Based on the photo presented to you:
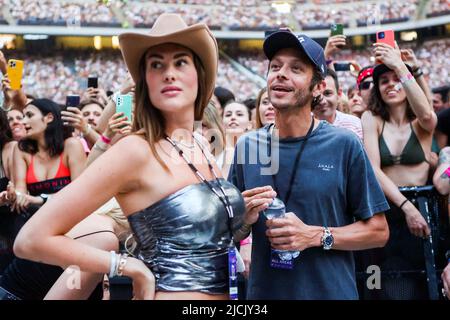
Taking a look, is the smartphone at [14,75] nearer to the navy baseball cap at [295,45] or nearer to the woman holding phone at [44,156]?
the woman holding phone at [44,156]

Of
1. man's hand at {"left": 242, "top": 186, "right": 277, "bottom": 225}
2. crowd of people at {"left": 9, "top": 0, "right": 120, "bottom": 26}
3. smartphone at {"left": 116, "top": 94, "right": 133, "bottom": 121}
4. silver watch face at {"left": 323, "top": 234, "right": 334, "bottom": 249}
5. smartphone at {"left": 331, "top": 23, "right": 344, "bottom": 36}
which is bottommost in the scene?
silver watch face at {"left": 323, "top": 234, "right": 334, "bottom": 249}

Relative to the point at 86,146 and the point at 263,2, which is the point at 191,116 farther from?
the point at 263,2

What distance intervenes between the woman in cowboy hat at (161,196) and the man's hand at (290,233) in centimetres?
11

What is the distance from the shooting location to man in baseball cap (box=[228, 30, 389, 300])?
2201mm

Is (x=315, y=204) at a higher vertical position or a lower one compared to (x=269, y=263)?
higher

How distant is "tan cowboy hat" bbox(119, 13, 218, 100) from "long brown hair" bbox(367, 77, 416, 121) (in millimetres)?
2068

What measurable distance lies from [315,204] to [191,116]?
546mm

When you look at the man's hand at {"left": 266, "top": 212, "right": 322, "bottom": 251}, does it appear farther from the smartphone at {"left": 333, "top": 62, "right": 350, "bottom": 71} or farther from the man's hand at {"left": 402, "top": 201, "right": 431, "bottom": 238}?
the smartphone at {"left": 333, "top": 62, "right": 350, "bottom": 71}

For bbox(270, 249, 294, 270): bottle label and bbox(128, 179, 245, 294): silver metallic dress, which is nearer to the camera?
bbox(128, 179, 245, 294): silver metallic dress

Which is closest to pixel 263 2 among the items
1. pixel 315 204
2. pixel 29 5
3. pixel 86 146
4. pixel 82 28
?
pixel 82 28

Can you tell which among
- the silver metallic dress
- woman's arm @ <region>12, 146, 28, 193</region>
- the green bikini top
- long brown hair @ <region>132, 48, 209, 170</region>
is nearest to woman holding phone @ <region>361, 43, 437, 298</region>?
the green bikini top

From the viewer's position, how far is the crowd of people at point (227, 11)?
27.1 meters
